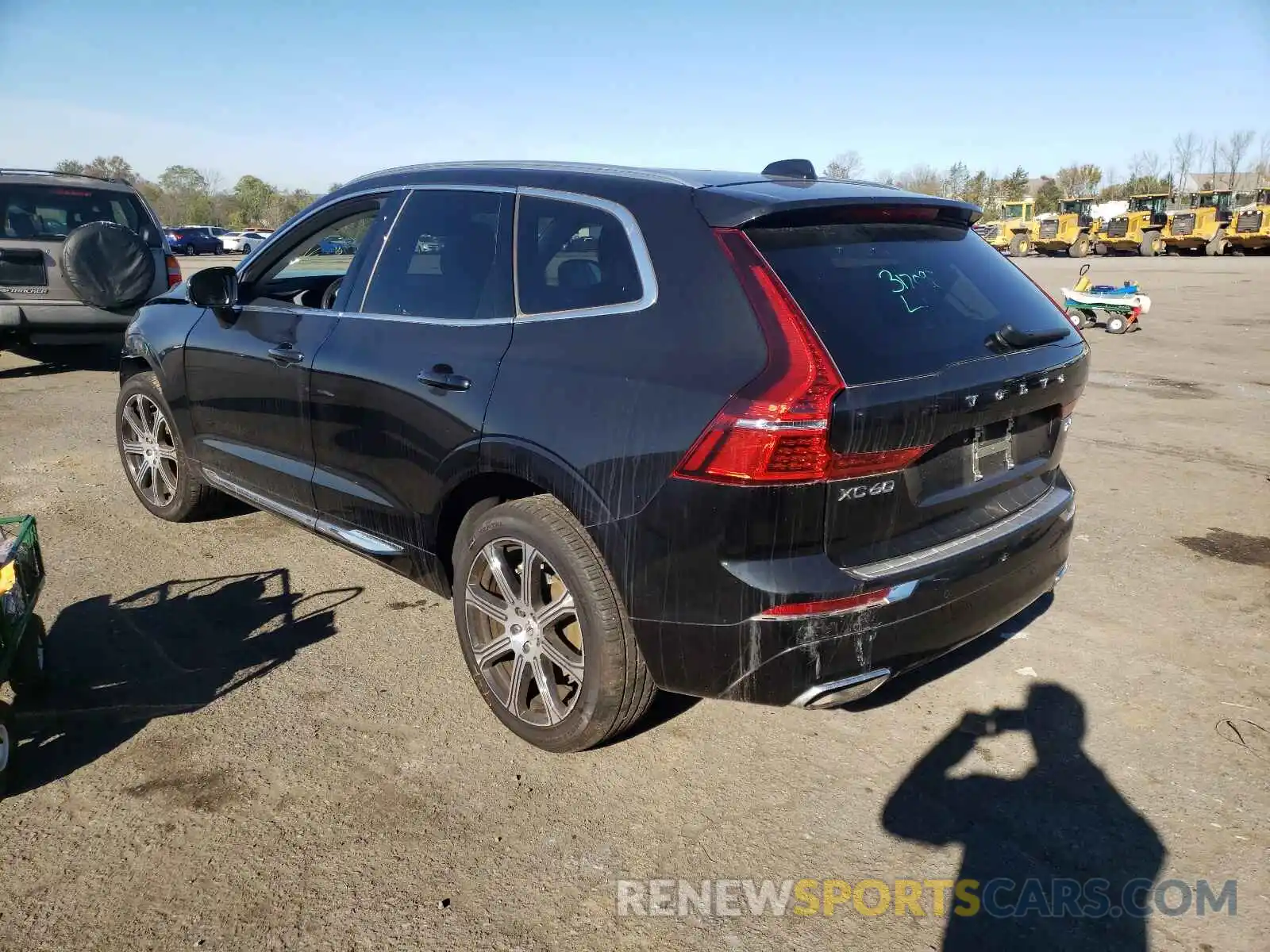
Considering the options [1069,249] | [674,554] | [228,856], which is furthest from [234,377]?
[1069,249]

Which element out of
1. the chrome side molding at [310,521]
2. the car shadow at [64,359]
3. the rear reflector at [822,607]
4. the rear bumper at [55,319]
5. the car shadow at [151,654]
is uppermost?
the rear bumper at [55,319]

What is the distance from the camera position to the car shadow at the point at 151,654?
126 inches

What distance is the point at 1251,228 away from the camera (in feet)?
120

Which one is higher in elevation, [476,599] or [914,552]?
[914,552]

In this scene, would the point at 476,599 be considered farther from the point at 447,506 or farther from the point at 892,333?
the point at 892,333

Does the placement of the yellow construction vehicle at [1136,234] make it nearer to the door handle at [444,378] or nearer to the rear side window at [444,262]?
the rear side window at [444,262]

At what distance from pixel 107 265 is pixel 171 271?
1.36 metres

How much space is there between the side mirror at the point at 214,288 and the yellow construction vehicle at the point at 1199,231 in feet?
135

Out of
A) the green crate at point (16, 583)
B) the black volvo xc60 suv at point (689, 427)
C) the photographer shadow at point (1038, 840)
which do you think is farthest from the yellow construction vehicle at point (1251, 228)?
the green crate at point (16, 583)

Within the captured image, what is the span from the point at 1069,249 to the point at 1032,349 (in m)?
42.8

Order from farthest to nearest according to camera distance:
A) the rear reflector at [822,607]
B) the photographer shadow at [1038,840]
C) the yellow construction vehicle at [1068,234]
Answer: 1. the yellow construction vehicle at [1068,234]
2. the rear reflector at [822,607]
3. the photographer shadow at [1038,840]

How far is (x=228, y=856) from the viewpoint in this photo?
265cm

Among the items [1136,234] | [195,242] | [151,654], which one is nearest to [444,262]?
[151,654]

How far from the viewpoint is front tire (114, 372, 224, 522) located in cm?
509
